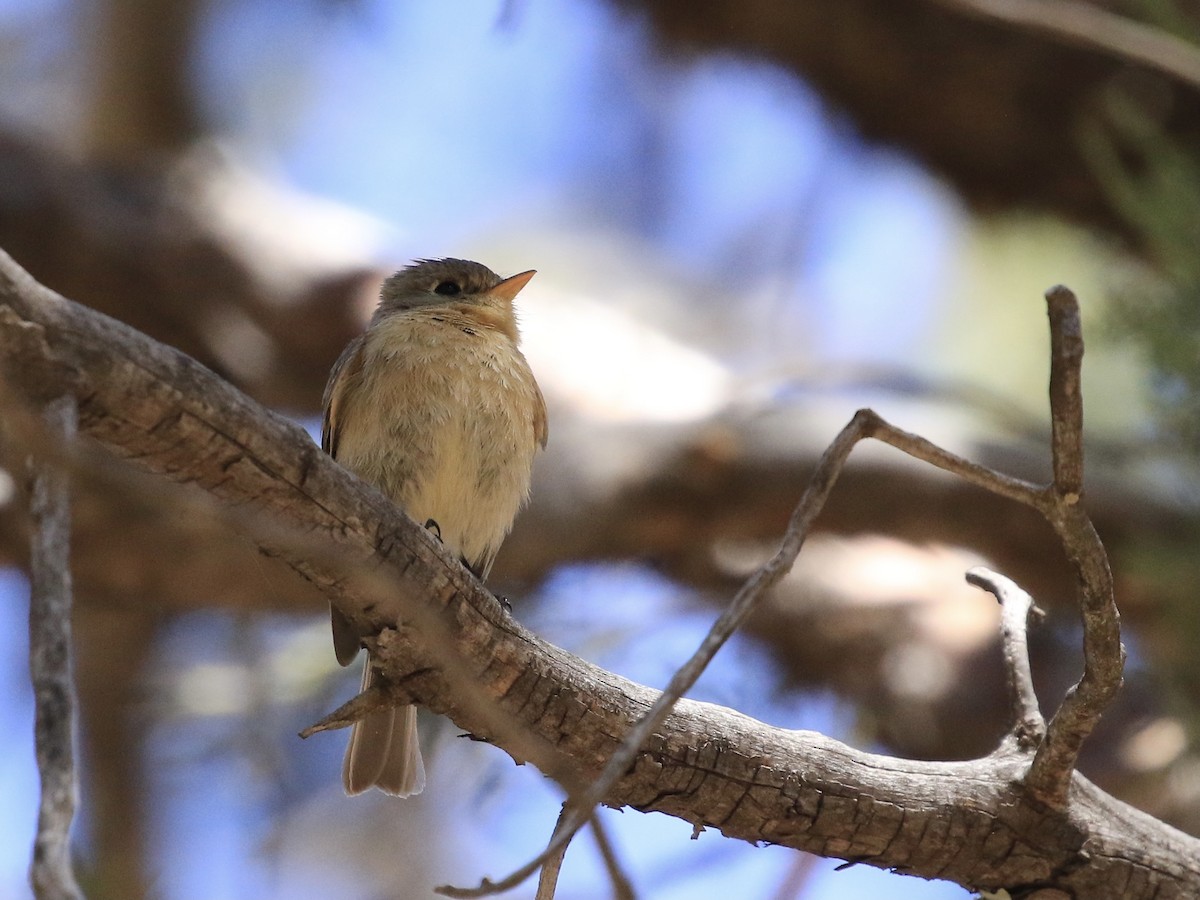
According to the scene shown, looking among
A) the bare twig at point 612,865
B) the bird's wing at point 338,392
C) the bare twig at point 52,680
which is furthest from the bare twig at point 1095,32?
the bare twig at point 52,680

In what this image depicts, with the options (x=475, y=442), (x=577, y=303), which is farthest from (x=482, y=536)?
(x=577, y=303)

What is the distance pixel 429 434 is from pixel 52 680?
8.20 ft

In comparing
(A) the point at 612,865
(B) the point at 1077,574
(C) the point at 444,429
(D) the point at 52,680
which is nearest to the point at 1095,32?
(C) the point at 444,429

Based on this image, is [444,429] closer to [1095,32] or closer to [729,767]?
[729,767]

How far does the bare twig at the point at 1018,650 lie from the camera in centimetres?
270

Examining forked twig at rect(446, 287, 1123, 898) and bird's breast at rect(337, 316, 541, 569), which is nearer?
forked twig at rect(446, 287, 1123, 898)

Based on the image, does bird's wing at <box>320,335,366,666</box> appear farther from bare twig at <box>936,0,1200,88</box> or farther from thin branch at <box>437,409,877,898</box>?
bare twig at <box>936,0,1200,88</box>

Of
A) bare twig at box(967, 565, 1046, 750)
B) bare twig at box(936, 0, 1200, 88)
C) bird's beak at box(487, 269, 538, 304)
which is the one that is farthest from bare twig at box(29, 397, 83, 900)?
bare twig at box(936, 0, 1200, 88)

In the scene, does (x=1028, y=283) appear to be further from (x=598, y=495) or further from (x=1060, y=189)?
(x=598, y=495)

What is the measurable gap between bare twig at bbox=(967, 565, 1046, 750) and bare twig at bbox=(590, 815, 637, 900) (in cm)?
155

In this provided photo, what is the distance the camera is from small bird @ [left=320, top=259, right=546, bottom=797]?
11.8 ft

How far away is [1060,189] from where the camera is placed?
7348mm

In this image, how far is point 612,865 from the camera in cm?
133

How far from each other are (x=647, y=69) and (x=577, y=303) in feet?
5.76
